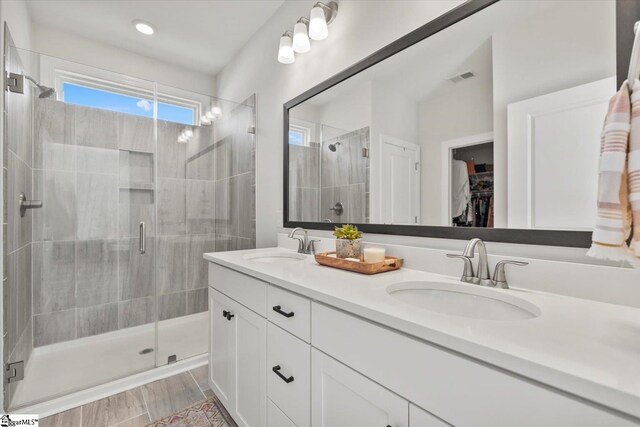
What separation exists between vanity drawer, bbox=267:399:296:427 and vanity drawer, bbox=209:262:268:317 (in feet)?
1.09

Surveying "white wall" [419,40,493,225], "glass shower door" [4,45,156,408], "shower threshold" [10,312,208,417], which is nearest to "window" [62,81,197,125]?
"glass shower door" [4,45,156,408]

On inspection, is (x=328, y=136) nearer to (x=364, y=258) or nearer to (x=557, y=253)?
(x=364, y=258)

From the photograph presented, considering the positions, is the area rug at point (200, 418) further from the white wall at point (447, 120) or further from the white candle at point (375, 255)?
the white wall at point (447, 120)

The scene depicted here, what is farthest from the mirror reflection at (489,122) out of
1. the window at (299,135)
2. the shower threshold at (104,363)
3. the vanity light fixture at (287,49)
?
the shower threshold at (104,363)

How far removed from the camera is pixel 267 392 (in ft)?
3.71

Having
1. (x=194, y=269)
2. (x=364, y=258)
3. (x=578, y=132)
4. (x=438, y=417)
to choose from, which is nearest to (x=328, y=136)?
(x=364, y=258)

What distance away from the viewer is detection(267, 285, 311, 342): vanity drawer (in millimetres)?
934

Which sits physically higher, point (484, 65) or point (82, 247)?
point (484, 65)

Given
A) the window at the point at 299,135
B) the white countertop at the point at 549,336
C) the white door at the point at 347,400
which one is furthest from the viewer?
the window at the point at 299,135

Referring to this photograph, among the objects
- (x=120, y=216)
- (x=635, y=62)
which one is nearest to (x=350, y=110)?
(x=635, y=62)

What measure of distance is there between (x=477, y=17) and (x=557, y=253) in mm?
867

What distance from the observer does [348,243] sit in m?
1.36

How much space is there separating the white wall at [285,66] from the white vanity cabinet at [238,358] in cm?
79

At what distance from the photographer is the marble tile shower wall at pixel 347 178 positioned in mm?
1518
